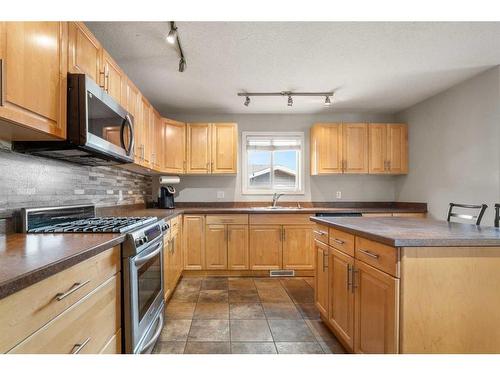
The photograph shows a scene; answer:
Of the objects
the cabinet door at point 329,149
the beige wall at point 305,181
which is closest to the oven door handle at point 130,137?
the beige wall at point 305,181

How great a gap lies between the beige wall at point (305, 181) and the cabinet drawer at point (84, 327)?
2791 millimetres

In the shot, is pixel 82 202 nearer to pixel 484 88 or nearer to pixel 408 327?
pixel 408 327

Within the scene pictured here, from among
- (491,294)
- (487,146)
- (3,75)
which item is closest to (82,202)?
(3,75)

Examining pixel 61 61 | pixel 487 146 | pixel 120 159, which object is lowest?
pixel 120 159

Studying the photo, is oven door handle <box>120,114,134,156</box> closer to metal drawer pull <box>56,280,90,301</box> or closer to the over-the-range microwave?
the over-the-range microwave

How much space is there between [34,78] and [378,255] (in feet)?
6.12

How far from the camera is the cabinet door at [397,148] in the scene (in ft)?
12.7

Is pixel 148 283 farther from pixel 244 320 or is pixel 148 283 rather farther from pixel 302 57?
pixel 302 57

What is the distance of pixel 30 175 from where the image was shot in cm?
158

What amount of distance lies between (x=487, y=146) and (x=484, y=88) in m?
0.61

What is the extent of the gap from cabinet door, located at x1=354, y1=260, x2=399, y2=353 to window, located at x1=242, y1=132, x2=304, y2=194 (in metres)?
2.65

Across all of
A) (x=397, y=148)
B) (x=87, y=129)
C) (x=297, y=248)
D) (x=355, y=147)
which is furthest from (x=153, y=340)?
(x=397, y=148)

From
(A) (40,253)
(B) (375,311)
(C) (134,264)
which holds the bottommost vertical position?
(B) (375,311)

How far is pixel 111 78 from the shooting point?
1.99m
